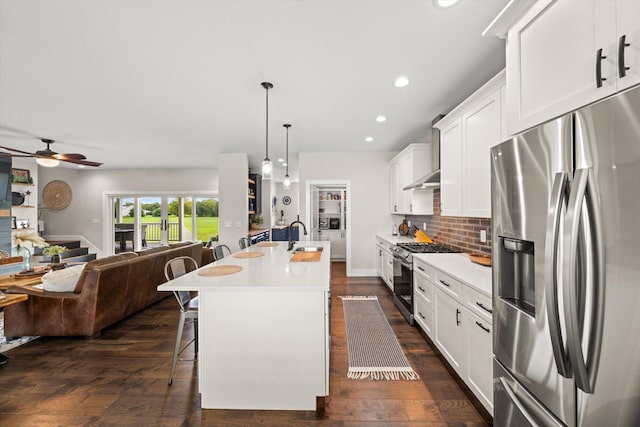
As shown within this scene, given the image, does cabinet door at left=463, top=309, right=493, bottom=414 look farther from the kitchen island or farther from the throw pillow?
the throw pillow

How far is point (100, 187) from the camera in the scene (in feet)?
24.9

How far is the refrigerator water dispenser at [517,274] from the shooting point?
1188 millimetres

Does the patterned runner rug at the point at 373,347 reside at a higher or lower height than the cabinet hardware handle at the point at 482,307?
lower

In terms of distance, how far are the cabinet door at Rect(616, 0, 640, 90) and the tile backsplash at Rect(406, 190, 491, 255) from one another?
6.40 feet

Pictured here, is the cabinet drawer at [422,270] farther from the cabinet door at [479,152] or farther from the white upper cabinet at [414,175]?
the white upper cabinet at [414,175]

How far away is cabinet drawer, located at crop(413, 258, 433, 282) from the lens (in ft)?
8.27

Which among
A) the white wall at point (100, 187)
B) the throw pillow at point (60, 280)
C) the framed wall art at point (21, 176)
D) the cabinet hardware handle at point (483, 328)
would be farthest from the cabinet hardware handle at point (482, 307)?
the framed wall art at point (21, 176)

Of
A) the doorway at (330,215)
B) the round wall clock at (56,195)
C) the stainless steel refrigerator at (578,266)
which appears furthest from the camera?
the round wall clock at (56,195)

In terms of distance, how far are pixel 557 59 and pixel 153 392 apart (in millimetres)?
3157

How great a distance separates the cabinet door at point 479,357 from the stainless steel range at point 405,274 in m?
1.16

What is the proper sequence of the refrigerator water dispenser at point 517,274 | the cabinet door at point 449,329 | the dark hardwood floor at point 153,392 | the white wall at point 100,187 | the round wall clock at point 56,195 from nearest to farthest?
1. the refrigerator water dispenser at point 517,274
2. the dark hardwood floor at point 153,392
3. the cabinet door at point 449,329
4. the round wall clock at point 56,195
5. the white wall at point 100,187

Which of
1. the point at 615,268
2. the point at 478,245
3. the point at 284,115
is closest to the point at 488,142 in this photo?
the point at 478,245

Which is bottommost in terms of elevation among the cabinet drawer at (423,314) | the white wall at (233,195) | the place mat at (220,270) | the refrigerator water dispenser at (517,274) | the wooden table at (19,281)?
the cabinet drawer at (423,314)

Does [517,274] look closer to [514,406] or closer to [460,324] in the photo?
[514,406]
